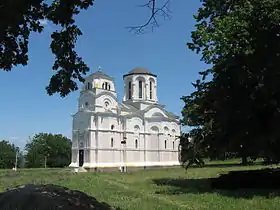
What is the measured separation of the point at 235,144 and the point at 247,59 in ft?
12.3

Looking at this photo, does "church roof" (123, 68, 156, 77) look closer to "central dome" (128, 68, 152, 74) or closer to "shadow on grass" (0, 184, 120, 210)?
"central dome" (128, 68, 152, 74)

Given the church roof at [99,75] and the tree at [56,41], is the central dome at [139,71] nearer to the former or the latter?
the church roof at [99,75]

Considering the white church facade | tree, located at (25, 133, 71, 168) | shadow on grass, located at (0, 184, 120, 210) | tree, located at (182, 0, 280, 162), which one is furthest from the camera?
tree, located at (25, 133, 71, 168)

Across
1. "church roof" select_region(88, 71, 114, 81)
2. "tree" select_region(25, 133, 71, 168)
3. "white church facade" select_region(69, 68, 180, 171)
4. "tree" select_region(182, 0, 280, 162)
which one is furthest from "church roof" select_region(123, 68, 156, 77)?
"tree" select_region(182, 0, 280, 162)

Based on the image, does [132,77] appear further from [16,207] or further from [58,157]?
[16,207]

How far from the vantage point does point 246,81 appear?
15.6 meters

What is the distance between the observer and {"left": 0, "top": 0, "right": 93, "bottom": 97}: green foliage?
8.63m

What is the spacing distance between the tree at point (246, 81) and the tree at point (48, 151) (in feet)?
251

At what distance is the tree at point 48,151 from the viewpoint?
90.4 meters

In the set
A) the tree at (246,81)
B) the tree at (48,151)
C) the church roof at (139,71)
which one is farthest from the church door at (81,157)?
the tree at (246,81)

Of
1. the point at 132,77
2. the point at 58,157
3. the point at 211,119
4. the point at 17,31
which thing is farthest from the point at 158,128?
the point at 17,31

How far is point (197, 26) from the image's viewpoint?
2006cm

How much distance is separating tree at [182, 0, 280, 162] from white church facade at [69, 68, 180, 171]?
3733 cm

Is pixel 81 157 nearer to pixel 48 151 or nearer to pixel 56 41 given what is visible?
pixel 48 151
